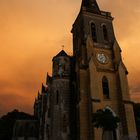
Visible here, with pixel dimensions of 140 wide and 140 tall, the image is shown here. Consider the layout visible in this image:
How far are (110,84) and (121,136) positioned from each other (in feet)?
29.9

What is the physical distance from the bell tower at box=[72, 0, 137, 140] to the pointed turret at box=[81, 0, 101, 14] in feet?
0.82

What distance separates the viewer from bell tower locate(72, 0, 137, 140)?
35031 mm

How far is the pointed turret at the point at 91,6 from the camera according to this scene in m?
47.4

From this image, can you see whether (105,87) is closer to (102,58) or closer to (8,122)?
(102,58)

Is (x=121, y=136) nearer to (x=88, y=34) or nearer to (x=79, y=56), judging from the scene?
(x=79, y=56)

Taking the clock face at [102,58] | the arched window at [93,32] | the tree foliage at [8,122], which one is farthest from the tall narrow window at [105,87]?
the tree foliage at [8,122]

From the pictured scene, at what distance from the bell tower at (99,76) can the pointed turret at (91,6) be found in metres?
0.25

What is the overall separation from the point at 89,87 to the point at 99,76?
371cm

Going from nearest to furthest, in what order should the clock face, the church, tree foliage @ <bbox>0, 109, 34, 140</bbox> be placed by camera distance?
the church → the clock face → tree foliage @ <bbox>0, 109, 34, 140</bbox>

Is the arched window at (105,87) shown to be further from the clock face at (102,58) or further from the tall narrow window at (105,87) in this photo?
the clock face at (102,58)

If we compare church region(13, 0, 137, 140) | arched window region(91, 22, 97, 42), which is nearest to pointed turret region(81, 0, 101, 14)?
church region(13, 0, 137, 140)

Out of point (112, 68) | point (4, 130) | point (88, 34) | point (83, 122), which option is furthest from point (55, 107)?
point (4, 130)

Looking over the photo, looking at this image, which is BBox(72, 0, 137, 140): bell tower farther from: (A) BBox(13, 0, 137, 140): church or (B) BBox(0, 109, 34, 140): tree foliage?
(B) BBox(0, 109, 34, 140): tree foliage

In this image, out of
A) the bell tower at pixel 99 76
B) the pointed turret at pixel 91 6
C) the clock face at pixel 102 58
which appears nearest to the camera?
the bell tower at pixel 99 76
